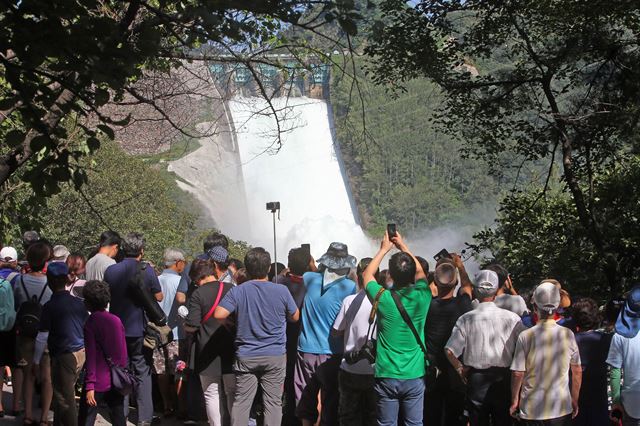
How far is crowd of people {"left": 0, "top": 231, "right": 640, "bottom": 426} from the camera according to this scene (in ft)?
19.4

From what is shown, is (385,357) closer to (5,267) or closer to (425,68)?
(5,267)

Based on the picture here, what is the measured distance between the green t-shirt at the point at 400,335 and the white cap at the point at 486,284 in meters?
0.37

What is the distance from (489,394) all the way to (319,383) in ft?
5.35

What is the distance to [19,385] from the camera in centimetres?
843

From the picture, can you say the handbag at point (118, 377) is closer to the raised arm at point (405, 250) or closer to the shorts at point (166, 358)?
the shorts at point (166, 358)

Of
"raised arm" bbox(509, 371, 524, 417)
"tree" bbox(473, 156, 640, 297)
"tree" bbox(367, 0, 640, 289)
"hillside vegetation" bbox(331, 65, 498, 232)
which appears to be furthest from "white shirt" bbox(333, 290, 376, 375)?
"hillside vegetation" bbox(331, 65, 498, 232)

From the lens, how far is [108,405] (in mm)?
6703

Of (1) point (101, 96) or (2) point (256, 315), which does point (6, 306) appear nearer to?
(2) point (256, 315)

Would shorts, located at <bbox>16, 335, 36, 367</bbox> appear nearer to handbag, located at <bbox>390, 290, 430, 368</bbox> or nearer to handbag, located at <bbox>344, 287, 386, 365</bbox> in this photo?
handbag, located at <bbox>344, 287, 386, 365</bbox>

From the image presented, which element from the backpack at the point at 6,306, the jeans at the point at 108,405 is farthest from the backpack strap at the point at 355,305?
the backpack at the point at 6,306

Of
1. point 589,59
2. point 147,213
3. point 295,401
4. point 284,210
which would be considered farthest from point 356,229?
point 295,401

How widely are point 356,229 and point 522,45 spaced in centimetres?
6313

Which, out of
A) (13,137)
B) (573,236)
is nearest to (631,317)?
(13,137)

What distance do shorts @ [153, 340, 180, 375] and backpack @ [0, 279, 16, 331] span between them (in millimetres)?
1351
